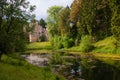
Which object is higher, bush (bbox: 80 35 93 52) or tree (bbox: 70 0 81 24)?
tree (bbox: 70 0 81 24)

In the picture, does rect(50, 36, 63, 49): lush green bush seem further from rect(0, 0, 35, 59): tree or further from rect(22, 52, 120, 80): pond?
rect(0, 0, 35, 59): tree

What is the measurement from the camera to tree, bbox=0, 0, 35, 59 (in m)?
35.3

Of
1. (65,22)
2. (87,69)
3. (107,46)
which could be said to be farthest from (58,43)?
(87,69)

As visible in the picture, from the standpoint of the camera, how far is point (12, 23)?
120 feet

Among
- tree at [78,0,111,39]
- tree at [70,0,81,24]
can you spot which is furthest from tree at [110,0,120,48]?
tree at [70,0,81,24]

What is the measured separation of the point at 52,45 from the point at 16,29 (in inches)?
3696

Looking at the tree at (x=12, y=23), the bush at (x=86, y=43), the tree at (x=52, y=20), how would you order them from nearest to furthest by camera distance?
the tree at (x=12, y=23)
the bush at (x=86, y=43)
the tree at (x=52, y=20)

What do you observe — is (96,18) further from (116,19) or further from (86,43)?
(116,19)

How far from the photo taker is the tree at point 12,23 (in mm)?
35312

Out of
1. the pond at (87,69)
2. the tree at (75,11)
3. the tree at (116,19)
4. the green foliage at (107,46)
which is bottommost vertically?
the pond at (87,69)

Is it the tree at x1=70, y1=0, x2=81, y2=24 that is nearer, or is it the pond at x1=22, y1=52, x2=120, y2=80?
the pond at x1=22, y1=52, x2=120, y2=80

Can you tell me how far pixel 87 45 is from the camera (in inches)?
3565

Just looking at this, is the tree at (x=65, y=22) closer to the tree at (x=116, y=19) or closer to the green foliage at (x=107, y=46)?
the green foliage at (x=107, y=46)

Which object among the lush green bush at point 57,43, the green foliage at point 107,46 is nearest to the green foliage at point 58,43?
the lush green bush at point 57,43
